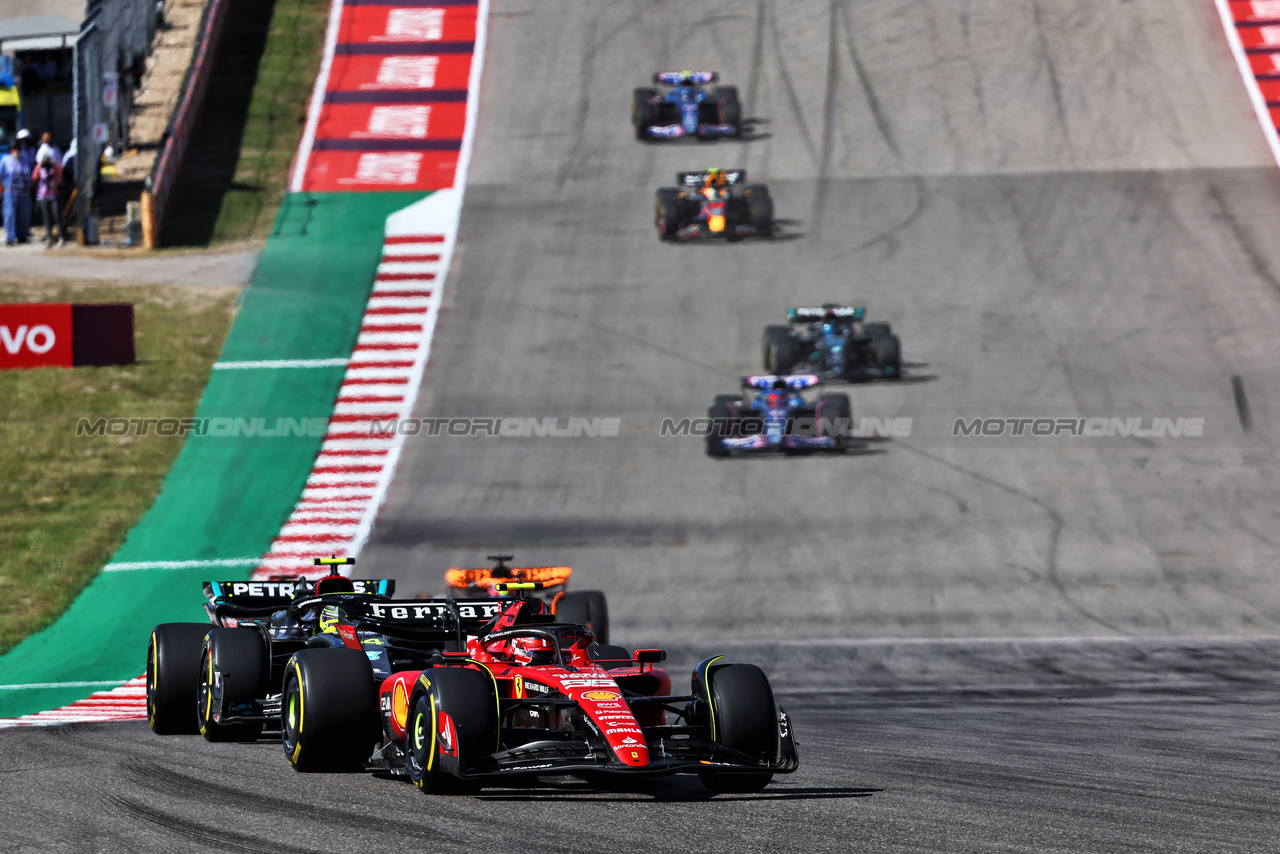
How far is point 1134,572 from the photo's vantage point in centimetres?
1973

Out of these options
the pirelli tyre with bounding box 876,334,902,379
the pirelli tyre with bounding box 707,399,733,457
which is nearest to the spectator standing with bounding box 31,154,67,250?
the pirelli tyre with bounding box 707,399,733,457

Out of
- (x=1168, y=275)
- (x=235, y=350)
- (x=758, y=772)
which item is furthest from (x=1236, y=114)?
(x=758, y=772)

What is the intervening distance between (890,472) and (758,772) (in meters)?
13.0

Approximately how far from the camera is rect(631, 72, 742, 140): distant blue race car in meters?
32.8

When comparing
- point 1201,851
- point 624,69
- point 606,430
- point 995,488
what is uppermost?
point 624,69

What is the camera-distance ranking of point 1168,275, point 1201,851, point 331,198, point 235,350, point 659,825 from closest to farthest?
1. point 1201,851
2. point 659,825
3. point 235,350
4. point 1168,275
5. point 331,198

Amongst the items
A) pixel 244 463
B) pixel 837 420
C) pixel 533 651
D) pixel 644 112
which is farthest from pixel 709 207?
pixel 533 651

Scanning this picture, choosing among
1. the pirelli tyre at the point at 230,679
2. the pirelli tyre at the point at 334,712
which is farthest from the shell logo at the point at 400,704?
the pirelli tyre at the point at 230,679

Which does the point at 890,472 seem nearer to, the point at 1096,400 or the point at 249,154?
the point at 1096,400

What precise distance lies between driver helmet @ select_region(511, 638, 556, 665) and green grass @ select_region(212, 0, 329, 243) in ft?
72.0

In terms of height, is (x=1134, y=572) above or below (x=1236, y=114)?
below

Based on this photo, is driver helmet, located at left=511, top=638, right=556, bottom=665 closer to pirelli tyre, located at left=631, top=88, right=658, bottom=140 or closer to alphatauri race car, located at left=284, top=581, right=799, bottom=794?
alphatauri race car, located at left=284, top=581, right=799, bottom=794

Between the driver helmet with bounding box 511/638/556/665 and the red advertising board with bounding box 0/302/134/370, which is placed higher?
the red advertising board with bounding box 0/302/134/370

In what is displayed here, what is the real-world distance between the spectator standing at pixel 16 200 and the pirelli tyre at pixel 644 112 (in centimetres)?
1235
